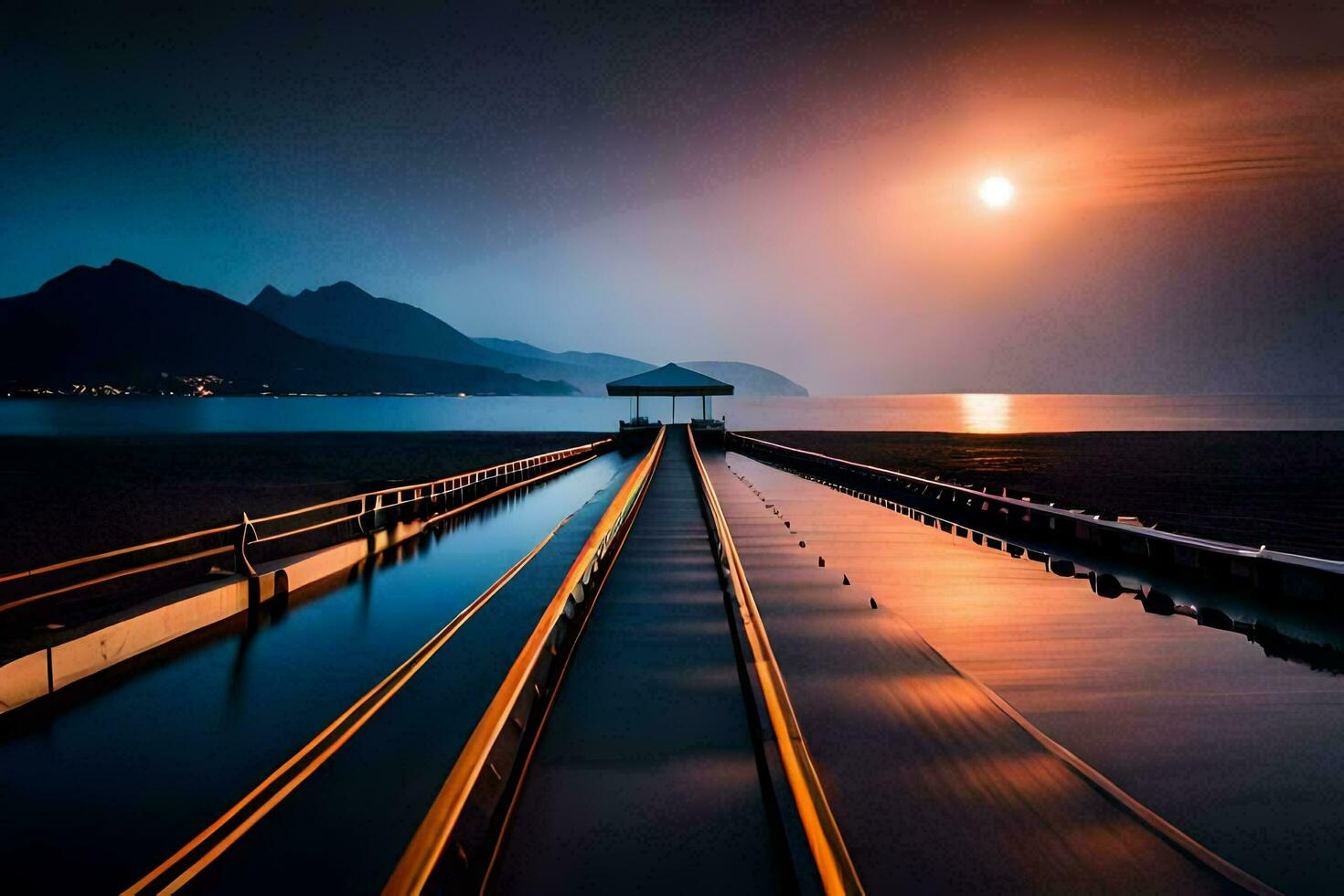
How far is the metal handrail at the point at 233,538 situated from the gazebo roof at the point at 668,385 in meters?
17.2

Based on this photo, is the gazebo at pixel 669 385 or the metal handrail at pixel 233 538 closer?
the metal handrail at pixel 233 538

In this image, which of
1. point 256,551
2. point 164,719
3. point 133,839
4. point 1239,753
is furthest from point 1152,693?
point 256,551

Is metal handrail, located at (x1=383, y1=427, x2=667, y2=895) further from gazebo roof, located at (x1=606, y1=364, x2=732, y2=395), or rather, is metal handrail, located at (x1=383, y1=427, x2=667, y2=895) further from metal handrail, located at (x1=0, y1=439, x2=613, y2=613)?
gazebo roof, located at (x1=606, y1=364, x2=732, y2=395)

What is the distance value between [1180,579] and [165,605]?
13597mm

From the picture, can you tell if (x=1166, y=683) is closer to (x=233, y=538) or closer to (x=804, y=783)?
(x=804, y=783)

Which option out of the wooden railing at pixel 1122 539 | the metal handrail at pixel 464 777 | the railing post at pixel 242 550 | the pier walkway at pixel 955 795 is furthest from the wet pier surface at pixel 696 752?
the wooden railing at pixel 1122 539

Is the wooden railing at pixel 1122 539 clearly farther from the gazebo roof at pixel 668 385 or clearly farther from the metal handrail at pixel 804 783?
the gazebo roof at pixel 668 385

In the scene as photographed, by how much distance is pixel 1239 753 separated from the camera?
5320 mm

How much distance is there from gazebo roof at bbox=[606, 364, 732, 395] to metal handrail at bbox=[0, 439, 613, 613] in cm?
1716

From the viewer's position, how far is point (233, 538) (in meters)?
9.68

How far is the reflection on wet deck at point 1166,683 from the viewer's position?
14.7 feet

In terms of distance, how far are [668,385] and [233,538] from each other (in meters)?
42.7

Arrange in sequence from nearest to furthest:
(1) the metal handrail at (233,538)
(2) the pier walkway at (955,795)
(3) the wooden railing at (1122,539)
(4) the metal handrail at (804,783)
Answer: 1. (4) the metal handrail at (804,783)
2. (2) the pier walkway at (955,795)
3. (1) the metal handrail at (233,538)
4. (3) the wooden railing at (1122,539)

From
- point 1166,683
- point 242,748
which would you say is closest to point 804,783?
point 242,748
